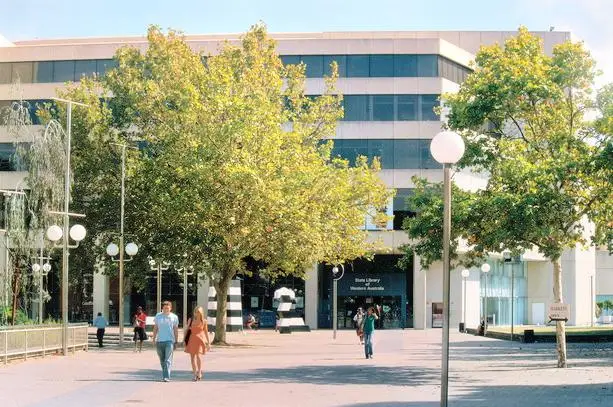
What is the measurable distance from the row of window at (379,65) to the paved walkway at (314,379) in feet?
99.9

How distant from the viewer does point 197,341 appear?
2464 cm

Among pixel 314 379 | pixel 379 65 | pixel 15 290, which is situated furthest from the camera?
pixel 379 65

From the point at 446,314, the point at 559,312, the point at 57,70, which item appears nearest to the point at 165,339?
the point at 446,314

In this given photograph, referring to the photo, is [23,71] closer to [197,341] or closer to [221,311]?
[221,311]

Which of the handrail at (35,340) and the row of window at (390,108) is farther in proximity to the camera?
the row of window at (390,108)

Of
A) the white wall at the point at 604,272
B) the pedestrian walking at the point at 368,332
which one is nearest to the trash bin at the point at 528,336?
the pedestrian walking at the point at 368,332

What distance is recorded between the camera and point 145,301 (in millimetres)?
72688

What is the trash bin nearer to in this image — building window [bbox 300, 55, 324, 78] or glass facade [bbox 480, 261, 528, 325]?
building window [bbox 300, 55, 324, 78]

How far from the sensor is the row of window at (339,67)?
69438 millimetres

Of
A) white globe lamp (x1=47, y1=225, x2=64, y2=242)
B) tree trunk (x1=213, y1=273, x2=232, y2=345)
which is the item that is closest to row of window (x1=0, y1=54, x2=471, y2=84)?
tree trunk (x1=213, y1=273, x2=232, y2=345)

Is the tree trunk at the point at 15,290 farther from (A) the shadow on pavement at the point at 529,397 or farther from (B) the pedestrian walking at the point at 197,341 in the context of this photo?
(A) the shadow on pavement at the point at 529,397

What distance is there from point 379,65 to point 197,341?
1853 inches

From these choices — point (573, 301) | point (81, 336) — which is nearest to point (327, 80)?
point (81, 336)

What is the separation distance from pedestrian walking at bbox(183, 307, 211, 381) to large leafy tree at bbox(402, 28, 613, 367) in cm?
750
